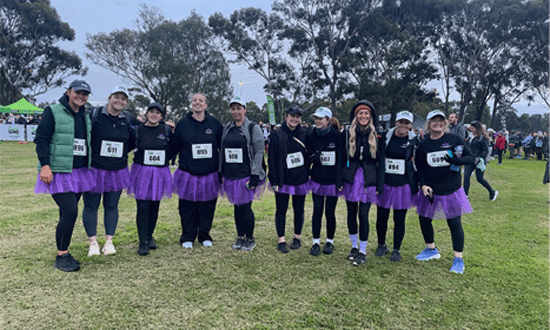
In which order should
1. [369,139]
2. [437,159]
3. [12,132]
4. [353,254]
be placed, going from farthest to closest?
[12,132] < [353,254] < [369,139] < [437,159]

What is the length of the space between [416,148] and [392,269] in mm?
1526

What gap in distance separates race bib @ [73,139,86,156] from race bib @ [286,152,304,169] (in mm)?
2456

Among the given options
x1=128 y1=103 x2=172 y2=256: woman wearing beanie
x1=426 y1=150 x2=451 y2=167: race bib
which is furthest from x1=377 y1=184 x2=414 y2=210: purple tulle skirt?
Result: x1=128 y1=103 x2=172 y2=256: woman wearing beanie

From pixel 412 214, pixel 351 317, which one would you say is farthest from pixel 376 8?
pixel 351 317

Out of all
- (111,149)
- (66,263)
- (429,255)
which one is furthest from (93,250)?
(429,255)

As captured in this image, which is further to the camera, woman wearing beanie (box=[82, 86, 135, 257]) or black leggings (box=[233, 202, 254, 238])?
black leggings (box=[233, 202, 254, 238])

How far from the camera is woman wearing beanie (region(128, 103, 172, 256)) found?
4.15m

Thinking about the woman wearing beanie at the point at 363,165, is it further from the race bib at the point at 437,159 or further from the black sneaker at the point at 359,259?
the race bib at the point at 437,159

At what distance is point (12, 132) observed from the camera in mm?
21594

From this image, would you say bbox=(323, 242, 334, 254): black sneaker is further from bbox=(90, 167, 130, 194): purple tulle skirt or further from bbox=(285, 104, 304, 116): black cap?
bbox=(90, 167, 130, 194): purple tulle skirt

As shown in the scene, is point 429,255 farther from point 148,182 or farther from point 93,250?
point 93,250

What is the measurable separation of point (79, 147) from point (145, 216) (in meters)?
1.17

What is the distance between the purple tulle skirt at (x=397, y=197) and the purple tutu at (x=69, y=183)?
3551 millimetres

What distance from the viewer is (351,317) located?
2.85 m
